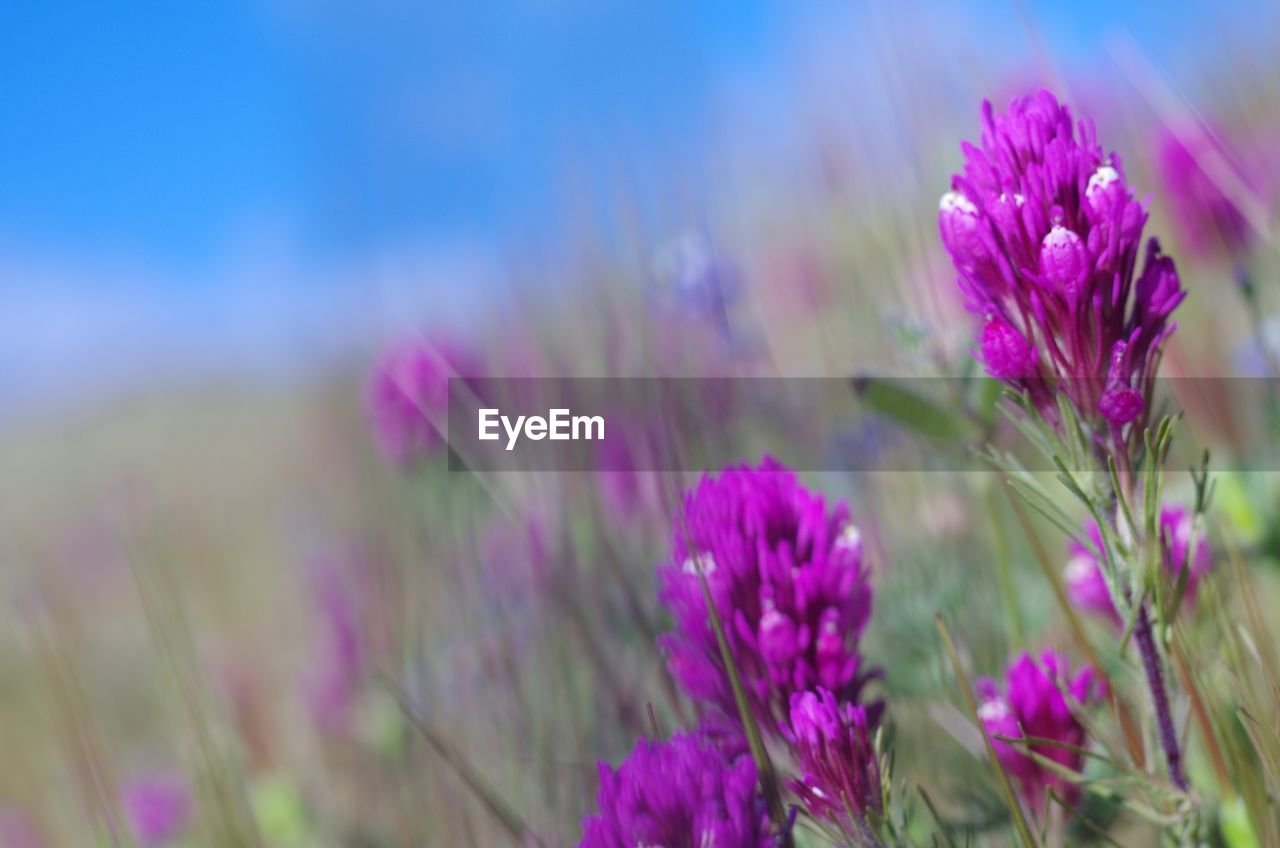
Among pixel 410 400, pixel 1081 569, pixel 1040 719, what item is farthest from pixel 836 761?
pixel 410 400

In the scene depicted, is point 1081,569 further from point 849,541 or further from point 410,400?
point 410,400

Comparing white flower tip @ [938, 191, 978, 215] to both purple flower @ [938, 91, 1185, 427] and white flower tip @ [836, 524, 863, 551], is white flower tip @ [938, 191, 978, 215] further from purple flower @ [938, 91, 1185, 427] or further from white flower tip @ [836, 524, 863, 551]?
white flower tip @ [836, 524, 863, 551]

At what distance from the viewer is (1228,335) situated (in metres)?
2.22

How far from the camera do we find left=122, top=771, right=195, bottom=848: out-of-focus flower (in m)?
2.51

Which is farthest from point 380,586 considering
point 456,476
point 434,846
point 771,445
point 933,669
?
point 933,669

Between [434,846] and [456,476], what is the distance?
638mm

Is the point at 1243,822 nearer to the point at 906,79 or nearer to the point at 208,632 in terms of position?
the point at 906,79

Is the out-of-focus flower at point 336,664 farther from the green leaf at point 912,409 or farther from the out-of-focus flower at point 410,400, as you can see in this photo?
the green leaf at point 912,409

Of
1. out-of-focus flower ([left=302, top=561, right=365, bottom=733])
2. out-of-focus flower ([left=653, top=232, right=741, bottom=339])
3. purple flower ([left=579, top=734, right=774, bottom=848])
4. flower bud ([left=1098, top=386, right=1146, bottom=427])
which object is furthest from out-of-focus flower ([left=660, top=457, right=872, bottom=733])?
out-of-focus flower ([left=302, top=561, right=365, bottom=733])

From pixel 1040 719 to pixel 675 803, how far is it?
351mm

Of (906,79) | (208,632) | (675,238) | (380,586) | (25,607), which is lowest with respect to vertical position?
(208,632)

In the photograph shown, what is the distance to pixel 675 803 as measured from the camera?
69 centimetres

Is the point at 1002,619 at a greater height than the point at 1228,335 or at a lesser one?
lesser

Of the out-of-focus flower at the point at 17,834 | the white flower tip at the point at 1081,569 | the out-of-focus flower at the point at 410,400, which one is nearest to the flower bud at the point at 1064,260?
the white flower tip at the point at 1081,569
